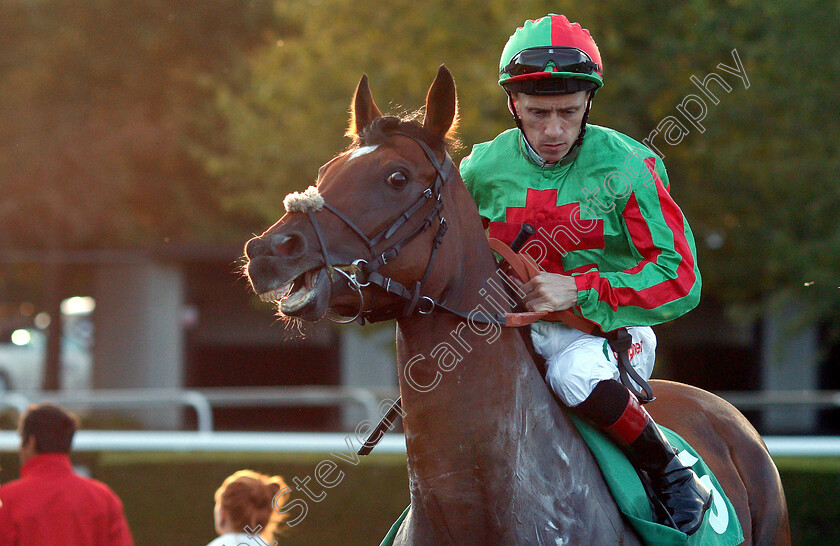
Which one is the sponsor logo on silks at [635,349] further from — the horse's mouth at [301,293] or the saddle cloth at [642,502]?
the horse's mouth at [301,293]

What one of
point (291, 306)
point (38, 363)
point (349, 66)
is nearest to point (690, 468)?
point (291, 306)

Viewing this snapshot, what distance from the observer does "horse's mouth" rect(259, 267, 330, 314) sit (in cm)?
225

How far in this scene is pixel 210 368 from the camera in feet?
60.8

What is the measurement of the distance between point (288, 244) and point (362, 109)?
60 centimetres

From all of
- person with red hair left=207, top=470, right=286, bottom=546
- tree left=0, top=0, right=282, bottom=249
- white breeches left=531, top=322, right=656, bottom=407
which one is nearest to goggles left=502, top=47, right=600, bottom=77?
white breeches left=531, top=322, right=656, bottom=407

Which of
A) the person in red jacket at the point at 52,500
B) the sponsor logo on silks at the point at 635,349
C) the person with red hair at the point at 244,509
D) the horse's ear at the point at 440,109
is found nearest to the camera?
the horse's ear at the point at 440,109

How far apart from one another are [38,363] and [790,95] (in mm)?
17510

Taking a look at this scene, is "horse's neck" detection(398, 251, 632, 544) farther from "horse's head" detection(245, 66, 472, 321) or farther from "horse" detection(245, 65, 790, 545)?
"horse's head" detection(245, 66, 472, 321)

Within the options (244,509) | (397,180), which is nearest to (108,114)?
(244,509)

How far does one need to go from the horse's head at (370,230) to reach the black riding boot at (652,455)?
59 centimetres

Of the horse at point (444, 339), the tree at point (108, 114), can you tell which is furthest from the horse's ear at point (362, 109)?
the tree at point (108, 114)

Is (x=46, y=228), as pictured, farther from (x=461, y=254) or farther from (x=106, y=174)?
(x=461, y=254)

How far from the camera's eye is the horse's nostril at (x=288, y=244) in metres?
2.22

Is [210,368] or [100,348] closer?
[100,348]
